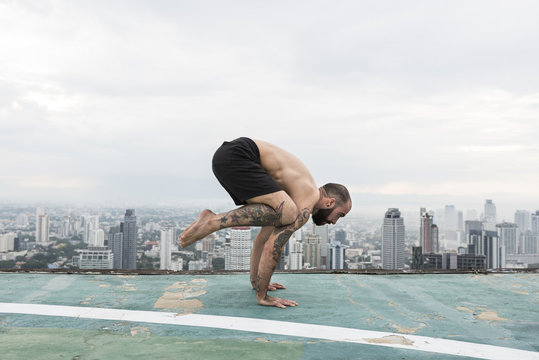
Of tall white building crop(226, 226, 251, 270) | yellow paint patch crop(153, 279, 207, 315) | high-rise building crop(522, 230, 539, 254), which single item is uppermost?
yellow paint patch crop(153, 279, 207, 315)

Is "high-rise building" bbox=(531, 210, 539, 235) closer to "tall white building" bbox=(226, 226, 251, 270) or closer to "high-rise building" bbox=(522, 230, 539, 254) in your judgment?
"high-rise building" bbox=(522, 230, 539, 254)

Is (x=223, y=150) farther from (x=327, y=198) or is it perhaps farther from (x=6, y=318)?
(x=6, y=318)

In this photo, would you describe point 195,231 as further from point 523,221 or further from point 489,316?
point 523,221

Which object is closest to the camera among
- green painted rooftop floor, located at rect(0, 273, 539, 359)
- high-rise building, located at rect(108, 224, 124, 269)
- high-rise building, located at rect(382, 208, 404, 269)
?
green painted rooftop floor, located at rect(0, 273, 539, 359)

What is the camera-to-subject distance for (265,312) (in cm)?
334

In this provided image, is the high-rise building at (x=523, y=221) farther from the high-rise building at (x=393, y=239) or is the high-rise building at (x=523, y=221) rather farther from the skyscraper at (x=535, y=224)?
the high-rise building at (x=393, y=239)

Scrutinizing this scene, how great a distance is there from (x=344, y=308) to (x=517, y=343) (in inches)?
54.0

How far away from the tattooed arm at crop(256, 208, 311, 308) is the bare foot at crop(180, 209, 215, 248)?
0.61 metres

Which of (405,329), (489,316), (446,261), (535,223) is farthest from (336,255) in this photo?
(535,223)

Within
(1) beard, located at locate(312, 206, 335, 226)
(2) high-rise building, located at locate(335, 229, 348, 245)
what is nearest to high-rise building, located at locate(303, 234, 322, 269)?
(2) high-rise building, located at locate(335, 229, 348, 245)

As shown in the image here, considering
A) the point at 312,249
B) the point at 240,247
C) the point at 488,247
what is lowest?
the point at 488,247

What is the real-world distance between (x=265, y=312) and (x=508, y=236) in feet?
224

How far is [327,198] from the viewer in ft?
12.6

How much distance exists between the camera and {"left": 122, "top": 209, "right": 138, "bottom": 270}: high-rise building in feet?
102
